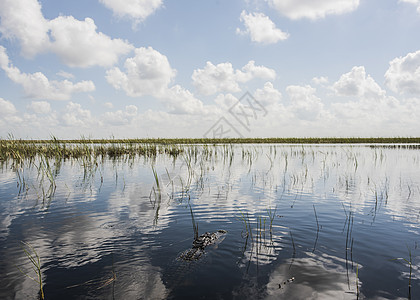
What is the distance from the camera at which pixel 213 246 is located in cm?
483

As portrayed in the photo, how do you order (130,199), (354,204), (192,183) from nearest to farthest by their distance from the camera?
(354,204) < (130,199) < (192,183)

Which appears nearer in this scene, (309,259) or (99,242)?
(309,259)

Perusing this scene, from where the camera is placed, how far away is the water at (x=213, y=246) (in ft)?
Answer: 11.8

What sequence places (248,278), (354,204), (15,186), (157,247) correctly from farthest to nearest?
(15,186), (354,204), (157,247), (248,278)

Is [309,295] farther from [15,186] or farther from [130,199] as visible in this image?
[15,186]

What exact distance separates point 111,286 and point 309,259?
3.15 meters

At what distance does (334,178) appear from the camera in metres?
13.0

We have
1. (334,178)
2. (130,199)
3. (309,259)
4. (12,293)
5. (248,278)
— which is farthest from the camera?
(334,178)

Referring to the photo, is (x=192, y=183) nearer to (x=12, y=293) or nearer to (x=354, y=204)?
(x=354, y=204)

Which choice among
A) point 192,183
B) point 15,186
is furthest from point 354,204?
point 15,186

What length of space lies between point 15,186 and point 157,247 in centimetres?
904

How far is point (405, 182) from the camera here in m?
12.0

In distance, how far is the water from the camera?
359cm

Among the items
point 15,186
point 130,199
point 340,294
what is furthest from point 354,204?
point 15,186
